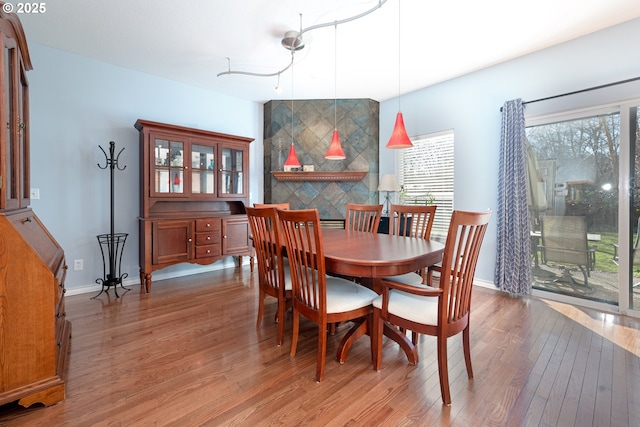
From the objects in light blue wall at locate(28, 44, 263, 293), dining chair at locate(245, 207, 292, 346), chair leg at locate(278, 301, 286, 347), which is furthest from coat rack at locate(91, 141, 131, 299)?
chair leg at locate(278, 301, 286, 347)

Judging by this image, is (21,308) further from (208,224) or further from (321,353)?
(208,224)

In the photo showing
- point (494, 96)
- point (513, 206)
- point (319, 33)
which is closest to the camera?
point (319, 33)

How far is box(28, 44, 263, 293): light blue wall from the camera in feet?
9.93

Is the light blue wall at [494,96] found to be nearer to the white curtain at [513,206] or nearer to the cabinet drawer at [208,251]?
the white curtain at [513,206]

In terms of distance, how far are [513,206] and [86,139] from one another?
4.78m

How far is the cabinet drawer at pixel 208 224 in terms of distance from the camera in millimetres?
3605

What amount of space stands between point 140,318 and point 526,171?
4.10 m

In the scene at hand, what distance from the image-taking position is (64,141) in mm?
3148

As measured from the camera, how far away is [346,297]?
183 cm

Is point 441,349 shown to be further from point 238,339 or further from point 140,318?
point 140,318

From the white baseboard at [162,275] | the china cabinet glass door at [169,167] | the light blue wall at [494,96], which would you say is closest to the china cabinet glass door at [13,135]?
the china cabinet glass door at [169,167]

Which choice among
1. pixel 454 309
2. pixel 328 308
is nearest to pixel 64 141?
pixel 328 308

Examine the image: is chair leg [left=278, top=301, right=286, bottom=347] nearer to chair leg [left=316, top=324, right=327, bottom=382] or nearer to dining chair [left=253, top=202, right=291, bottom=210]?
chair leg [left=316, top=324, right=327, bottom=382]

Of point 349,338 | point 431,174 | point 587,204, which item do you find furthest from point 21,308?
point 587,204
